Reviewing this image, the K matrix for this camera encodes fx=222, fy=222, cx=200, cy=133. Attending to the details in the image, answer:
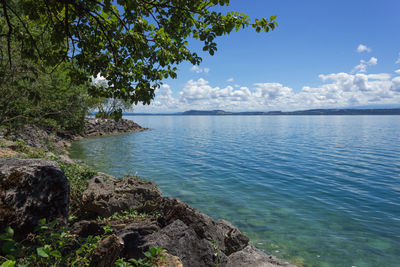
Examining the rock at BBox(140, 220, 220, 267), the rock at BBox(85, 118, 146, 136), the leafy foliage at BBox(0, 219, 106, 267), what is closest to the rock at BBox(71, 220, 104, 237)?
the leafy foliage at BBox(0, 219, 106, 267)

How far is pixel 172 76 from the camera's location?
571cm

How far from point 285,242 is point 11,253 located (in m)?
9.13

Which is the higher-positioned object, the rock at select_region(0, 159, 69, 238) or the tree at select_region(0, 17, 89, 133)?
the tree at select_region(0, 17, 89, 133)

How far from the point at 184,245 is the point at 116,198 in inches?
179

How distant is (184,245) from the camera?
5348mm

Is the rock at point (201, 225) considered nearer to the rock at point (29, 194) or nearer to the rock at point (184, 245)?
the rock at point (184, 245)

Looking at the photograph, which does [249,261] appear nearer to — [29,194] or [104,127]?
[29,194]

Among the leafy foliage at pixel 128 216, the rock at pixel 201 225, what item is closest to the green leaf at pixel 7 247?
the leafy foliage at pixel 128 216

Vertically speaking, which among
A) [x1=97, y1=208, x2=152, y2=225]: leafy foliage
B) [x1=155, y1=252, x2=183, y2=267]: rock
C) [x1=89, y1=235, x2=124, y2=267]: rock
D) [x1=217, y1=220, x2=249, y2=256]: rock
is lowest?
[x1=217, y1=220, x2=249, y2=256]: rock

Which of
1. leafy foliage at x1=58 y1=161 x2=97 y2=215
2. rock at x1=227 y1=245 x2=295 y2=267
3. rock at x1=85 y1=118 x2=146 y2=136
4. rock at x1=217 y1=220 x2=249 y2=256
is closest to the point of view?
rock at x1=227 y1=245 x2=295 y2=267

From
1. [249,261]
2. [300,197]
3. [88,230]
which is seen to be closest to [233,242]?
[249,261]

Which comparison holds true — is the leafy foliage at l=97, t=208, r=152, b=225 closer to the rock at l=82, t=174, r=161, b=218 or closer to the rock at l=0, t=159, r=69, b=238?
the rock at l=82, t=174, r=161, b=218

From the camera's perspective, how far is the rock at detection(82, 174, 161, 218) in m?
7.92

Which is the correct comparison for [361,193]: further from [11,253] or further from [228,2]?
[11,253]
